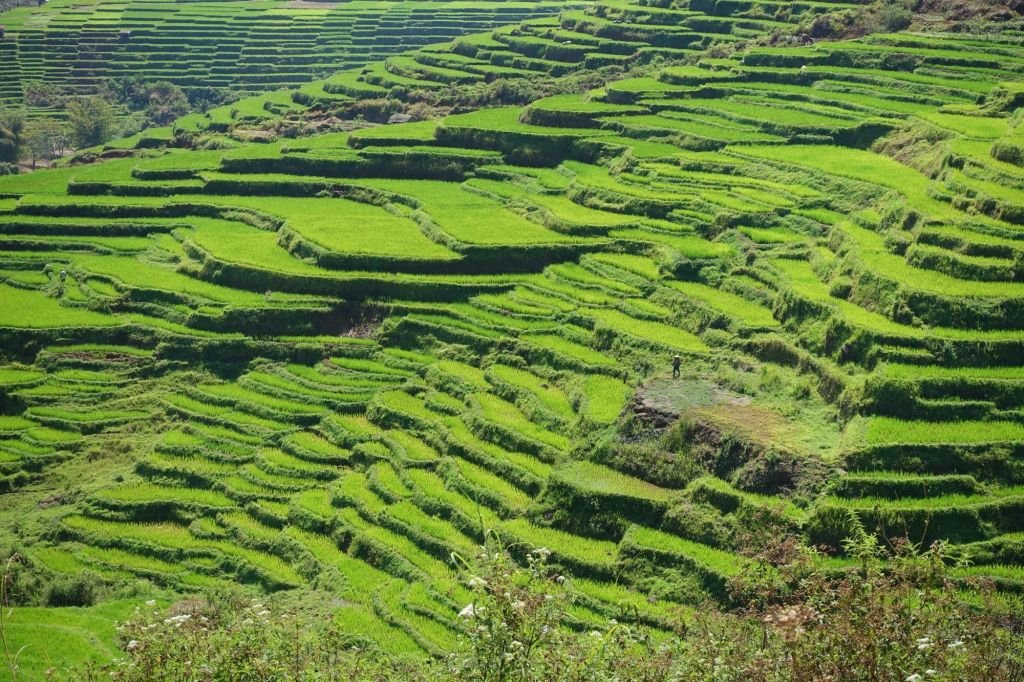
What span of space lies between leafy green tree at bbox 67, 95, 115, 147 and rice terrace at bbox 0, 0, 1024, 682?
21.3 m

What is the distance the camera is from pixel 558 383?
94.3ft

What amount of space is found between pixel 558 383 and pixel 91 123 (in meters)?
56.4

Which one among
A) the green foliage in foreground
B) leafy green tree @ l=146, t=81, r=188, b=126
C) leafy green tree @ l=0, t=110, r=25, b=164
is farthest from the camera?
leafy green tree @ l=146, t=81, r=188, b=126

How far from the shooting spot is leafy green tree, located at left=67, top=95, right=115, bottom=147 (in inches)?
2933

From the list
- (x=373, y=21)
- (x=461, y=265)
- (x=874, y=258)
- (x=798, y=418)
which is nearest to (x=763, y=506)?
(x=798, y=418)

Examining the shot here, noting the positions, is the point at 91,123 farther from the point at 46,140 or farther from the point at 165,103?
the point at 165,103

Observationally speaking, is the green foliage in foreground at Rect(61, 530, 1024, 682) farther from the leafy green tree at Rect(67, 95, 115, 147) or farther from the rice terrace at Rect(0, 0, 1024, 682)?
the leafy green tree at Rect(67, 95, 115, 147)

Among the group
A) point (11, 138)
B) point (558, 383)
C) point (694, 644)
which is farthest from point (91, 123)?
point (694, 644)

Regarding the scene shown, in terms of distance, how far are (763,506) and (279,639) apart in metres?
9.95

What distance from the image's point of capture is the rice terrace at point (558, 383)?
13352mm

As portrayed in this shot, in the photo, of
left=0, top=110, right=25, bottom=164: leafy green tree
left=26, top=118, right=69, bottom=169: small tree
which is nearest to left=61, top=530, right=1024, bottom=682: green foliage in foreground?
left=0, top=110, right=25, bottom=164: leafy green tree

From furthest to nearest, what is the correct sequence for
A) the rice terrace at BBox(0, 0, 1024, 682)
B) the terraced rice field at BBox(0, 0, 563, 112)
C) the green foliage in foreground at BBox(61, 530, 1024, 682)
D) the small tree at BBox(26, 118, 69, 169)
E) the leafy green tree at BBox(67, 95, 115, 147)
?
the terraced rice field at BBox(0, 0, 563, 112) → the small tree at BBox(26, 118, 69, 169) → the leafy green tree at BBox(67, 95, 115, 147) → the rice terrace at BBox(0, 0, 1024, 682) → the green foliage in foreground at BBox(61, 530, 1024, 682)

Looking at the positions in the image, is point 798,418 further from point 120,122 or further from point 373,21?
point 373,21

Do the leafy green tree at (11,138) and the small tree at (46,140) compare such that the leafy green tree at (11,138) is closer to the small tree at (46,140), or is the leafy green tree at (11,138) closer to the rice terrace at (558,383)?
the small tree at (46,140)
